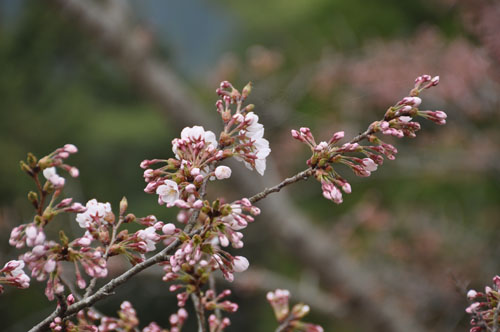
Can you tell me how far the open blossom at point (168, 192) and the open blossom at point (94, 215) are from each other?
11cm

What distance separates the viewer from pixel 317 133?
4.71m

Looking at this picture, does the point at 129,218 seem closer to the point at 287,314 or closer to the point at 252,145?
the point at 252,145

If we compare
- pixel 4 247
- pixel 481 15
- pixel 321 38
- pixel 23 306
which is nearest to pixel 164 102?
pixel 4 247

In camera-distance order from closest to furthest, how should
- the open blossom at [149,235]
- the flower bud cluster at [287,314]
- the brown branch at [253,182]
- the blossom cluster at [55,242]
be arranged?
the blossom cluster at [55,242] → the open blossom at [149,235] → the flower bud cluster at [287,314] → the brown branch at [253,182]

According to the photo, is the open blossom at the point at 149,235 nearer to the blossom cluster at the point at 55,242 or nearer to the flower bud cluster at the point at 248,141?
the blossom cluster at the point at 55,242

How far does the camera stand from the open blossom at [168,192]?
826mm

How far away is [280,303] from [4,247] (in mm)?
3624

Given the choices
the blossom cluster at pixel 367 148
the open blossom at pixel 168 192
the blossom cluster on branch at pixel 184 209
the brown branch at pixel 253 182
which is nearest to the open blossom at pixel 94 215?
the blossom cluster on branch at pixel 184 209

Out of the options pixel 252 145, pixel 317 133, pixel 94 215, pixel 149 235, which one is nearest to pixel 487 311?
pixel 252 145

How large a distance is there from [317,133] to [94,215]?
4006mm

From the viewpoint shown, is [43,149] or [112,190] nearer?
[43,149]

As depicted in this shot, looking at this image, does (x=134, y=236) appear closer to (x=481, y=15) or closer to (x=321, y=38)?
(x=481, y=15)

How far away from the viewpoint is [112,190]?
25.1ft

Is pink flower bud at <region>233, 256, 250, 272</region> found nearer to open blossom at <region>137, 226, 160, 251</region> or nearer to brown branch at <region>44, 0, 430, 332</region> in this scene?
open blossom at <region>137, 226, 160, 251</region>
